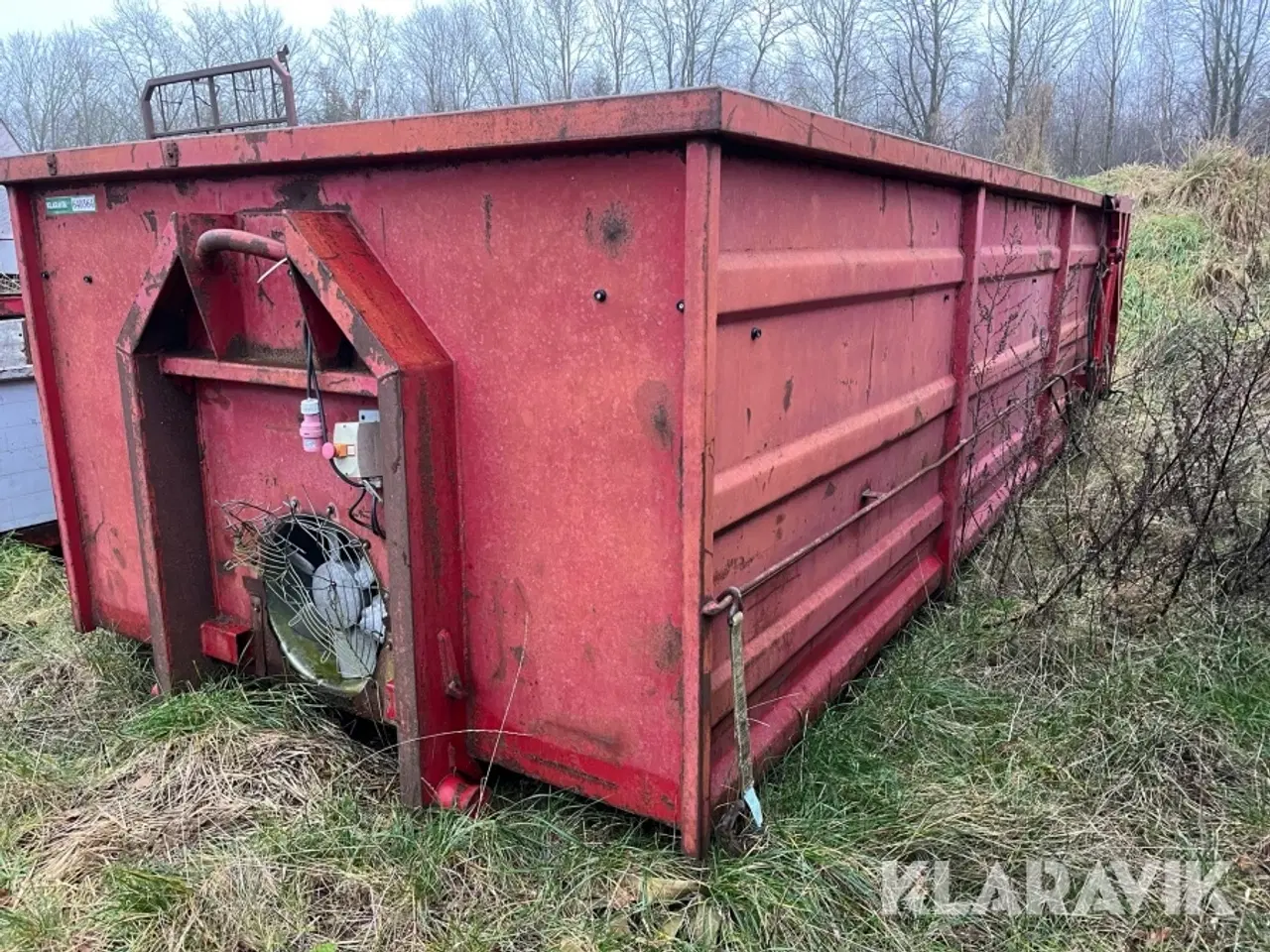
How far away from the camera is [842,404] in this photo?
281cm

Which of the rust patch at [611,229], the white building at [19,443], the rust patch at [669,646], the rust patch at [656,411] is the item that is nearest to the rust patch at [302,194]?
the rust patch at [611,229]

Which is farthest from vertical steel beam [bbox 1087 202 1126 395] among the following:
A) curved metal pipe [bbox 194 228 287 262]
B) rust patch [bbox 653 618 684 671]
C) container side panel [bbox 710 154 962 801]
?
curved metal pipe [bbox 194 228 287 262]

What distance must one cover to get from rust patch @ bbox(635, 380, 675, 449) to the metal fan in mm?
973

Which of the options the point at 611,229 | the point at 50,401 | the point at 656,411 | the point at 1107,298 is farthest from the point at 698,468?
the point at 1107,298

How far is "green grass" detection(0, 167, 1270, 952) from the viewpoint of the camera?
7.07ft

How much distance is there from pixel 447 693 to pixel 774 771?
958 millimetres

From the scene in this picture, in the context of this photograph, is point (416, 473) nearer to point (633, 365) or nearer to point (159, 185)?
point (633, 365)

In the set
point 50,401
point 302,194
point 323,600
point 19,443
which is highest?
point 302,194

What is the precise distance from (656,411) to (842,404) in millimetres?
933

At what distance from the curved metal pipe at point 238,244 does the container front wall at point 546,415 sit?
0.12 meters

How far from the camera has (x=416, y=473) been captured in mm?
2264

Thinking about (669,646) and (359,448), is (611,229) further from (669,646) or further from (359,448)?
(669,646)

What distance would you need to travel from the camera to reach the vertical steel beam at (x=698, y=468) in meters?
1.88

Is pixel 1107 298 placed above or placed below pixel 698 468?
above
